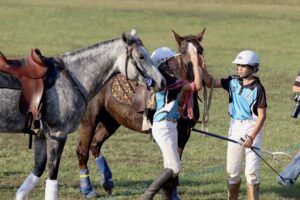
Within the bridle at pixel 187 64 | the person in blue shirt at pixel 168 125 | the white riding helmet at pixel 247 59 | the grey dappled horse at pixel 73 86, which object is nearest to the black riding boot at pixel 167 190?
the person in blue shirt at pixel 168 125

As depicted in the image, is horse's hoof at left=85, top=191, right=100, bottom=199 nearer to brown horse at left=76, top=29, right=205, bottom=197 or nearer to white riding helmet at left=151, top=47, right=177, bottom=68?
brown horse at left=76, top=29, right=205, bottom=197

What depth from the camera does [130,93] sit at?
36.4 ft

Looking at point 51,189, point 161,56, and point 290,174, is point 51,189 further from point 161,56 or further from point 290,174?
point 290,174

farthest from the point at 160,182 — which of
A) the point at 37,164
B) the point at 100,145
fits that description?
the point at 100,145

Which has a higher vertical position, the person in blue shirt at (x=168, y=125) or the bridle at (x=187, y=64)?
the bridle at (x=187, y=64)

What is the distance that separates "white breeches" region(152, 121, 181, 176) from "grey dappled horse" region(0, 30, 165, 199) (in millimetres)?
670

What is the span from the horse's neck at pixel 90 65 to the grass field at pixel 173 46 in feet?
7.56

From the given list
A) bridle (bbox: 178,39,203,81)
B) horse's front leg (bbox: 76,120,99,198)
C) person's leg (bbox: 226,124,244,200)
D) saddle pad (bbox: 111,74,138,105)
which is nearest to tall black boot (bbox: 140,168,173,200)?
person's leg (bbox: 226,124,244,200)

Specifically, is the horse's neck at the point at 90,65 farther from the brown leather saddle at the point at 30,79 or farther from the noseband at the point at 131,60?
the brown leather saddle at the point at 30,79

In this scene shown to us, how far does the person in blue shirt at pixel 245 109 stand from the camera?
962 cm

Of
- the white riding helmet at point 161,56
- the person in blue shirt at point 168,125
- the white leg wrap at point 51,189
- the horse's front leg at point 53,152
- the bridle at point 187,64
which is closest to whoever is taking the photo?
the horse's front leg at point 53,152

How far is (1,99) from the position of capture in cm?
875

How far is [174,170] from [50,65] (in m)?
1.86

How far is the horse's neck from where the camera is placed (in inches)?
356
